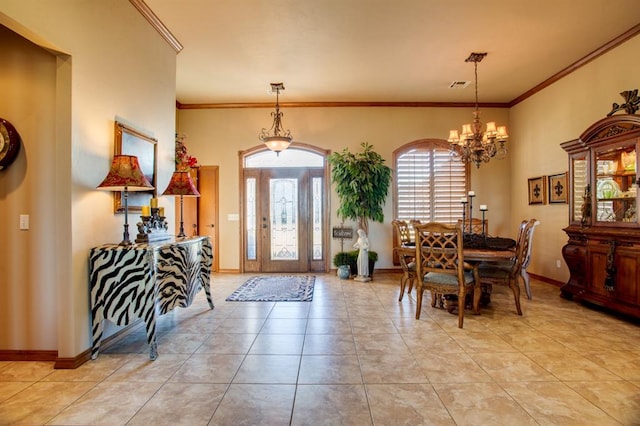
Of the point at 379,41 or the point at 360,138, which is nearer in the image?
the point at 379,41

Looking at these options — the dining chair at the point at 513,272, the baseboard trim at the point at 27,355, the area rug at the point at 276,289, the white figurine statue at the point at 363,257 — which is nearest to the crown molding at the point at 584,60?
the dining chair at the point at 513,272

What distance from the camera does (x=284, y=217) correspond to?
6.43 meters

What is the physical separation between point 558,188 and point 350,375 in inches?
188

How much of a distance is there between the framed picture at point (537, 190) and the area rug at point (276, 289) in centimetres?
413

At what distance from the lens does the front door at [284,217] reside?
6.42 m

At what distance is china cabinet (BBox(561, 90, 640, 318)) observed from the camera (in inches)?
137

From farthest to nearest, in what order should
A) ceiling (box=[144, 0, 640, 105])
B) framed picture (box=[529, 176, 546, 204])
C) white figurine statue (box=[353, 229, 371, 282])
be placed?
1. white figurine statue (box=[353, 229, 371, 282])
2. framed picture (box=[529, 176, 546, 204])
3. ceiling (box=[144, 0, 640, 105])

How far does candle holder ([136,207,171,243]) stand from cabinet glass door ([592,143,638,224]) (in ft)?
16.3

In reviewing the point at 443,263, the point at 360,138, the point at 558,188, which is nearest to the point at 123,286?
the point at 443,263

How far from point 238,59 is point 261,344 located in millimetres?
3751

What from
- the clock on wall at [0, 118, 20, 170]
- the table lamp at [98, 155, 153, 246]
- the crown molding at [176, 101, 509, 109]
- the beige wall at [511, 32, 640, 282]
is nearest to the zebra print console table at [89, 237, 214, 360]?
the table lamp at [98, 155, 153, 246]

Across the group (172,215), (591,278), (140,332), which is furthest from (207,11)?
(591,278)

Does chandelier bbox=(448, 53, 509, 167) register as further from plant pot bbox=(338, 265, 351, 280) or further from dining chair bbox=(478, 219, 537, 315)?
plant pot bbox=(338, 265, 351, 280)

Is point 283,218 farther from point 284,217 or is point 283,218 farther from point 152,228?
point 152,228
